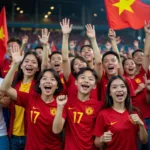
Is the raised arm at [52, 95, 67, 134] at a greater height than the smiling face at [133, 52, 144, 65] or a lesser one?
lesser

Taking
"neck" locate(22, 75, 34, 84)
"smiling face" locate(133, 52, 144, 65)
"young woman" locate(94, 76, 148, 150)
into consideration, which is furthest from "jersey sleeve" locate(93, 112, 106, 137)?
"smiling face" locate(133, 52, 144, 65)

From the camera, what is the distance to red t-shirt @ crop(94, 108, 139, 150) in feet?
9.39

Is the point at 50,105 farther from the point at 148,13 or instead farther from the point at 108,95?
the point at 148,13

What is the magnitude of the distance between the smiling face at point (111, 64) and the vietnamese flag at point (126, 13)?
1378mm

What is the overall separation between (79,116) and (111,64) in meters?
1.09

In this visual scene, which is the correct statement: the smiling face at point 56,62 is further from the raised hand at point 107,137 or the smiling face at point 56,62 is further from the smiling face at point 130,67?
the raised hand at point 107,137

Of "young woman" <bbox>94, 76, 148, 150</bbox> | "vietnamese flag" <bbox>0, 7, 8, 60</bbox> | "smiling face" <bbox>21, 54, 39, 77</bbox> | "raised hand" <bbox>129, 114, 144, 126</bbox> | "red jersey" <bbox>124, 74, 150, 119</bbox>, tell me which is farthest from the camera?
"vietnamese flag" <bbox>0, 7, 8, 60</bbox>

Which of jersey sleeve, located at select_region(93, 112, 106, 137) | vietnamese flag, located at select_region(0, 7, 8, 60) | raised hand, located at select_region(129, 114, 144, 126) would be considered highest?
vietnamese flag, located at select_region(0, 7, 8, 60)

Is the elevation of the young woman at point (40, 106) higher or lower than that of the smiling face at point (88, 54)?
lower

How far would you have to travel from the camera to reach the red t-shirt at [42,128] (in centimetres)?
302

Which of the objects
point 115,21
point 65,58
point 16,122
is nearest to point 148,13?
point 115,21

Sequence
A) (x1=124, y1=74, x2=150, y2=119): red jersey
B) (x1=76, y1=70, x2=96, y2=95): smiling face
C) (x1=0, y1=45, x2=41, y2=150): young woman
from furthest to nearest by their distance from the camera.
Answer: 1. (x1=124, y1=74, x2=150, y2=119): red jersey
2. (x1=0, y1=45, x2=41, y2=150): young woman
3. (x1=76, y1=70, x2=96, y2=95): smiling face

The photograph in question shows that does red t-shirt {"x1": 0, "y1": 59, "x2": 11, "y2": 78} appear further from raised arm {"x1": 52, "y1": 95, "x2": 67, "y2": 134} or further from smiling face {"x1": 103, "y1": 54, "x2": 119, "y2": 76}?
raised arm {"x1": 52, "y1": 95, "x2": 67, "y2": 134}

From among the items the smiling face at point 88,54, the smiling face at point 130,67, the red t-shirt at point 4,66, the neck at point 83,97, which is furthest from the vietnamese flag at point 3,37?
the neck at point 83,97
